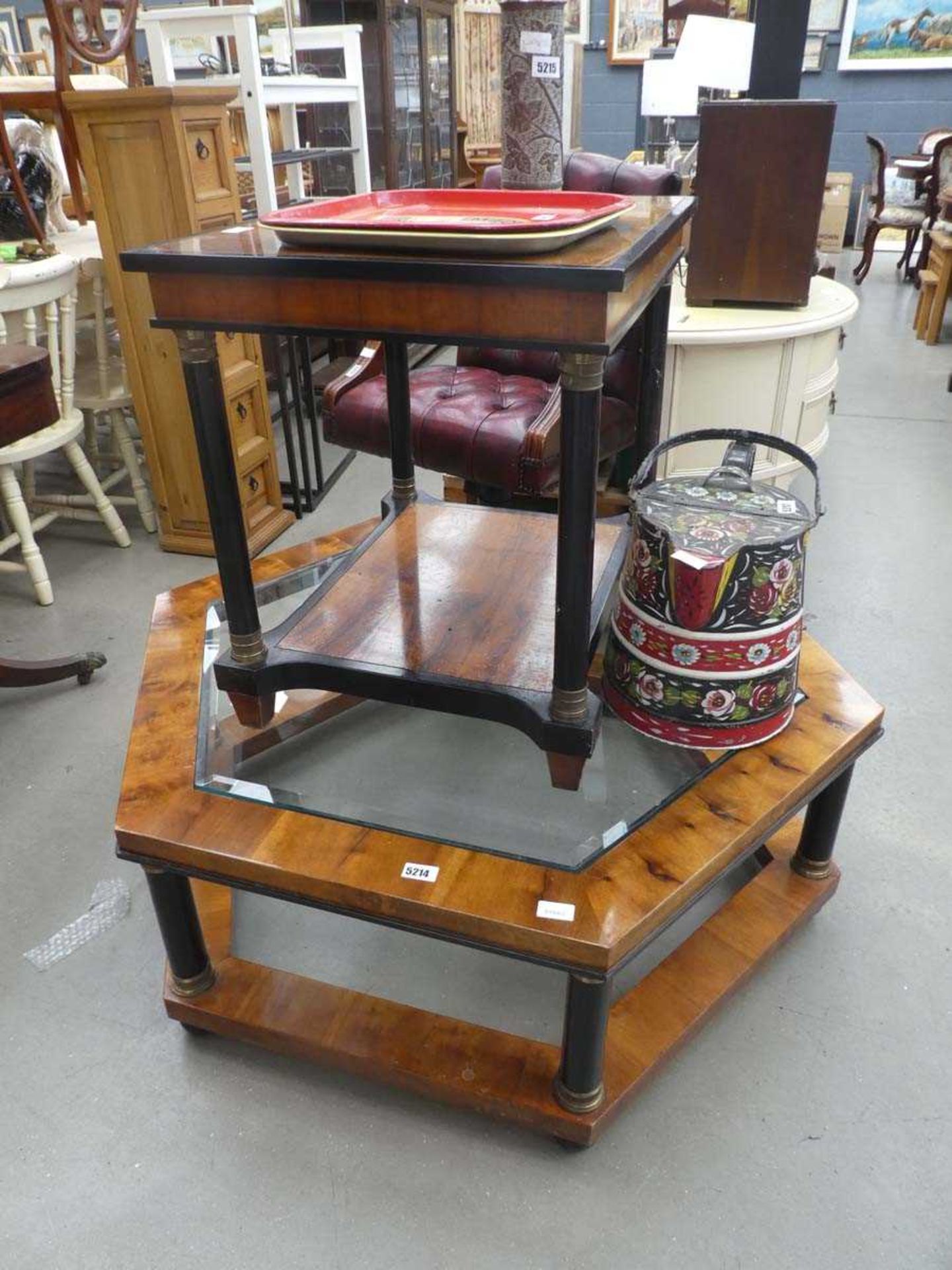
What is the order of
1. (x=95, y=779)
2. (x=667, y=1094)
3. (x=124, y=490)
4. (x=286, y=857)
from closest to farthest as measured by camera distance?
1. (x=286, y=857)
2. (x=667, y=1094)
3. (x=95, y=779)
4. (x=124, y=490)

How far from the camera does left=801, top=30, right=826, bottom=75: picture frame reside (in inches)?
276

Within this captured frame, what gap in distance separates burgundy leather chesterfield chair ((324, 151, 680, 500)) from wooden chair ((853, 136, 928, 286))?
4459 mm

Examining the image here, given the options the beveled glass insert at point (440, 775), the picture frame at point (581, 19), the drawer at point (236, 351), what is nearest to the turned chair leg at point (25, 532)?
the drawer at point (236, 351)

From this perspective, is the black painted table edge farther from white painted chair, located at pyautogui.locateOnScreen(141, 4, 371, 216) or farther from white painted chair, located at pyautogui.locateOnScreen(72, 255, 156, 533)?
white painted chair, located at pyautogui.locateOnScreen(72, 255, 156, 533)

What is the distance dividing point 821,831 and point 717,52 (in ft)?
7.00

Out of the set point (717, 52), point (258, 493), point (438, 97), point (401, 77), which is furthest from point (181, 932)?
point (438, 97)

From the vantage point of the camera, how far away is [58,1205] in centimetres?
105

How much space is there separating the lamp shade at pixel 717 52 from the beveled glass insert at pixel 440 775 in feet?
6.54

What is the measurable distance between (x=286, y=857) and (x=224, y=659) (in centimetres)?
32

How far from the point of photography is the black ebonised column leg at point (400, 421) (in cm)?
158

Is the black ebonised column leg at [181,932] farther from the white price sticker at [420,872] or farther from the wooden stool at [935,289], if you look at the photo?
the wooden stool at [935,289]

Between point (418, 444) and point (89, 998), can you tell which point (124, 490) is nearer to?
point (418, 444)

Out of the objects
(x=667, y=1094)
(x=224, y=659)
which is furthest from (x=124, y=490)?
(x=667, y=1094)

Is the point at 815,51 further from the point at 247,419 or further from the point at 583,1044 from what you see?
the point at 583,1044
